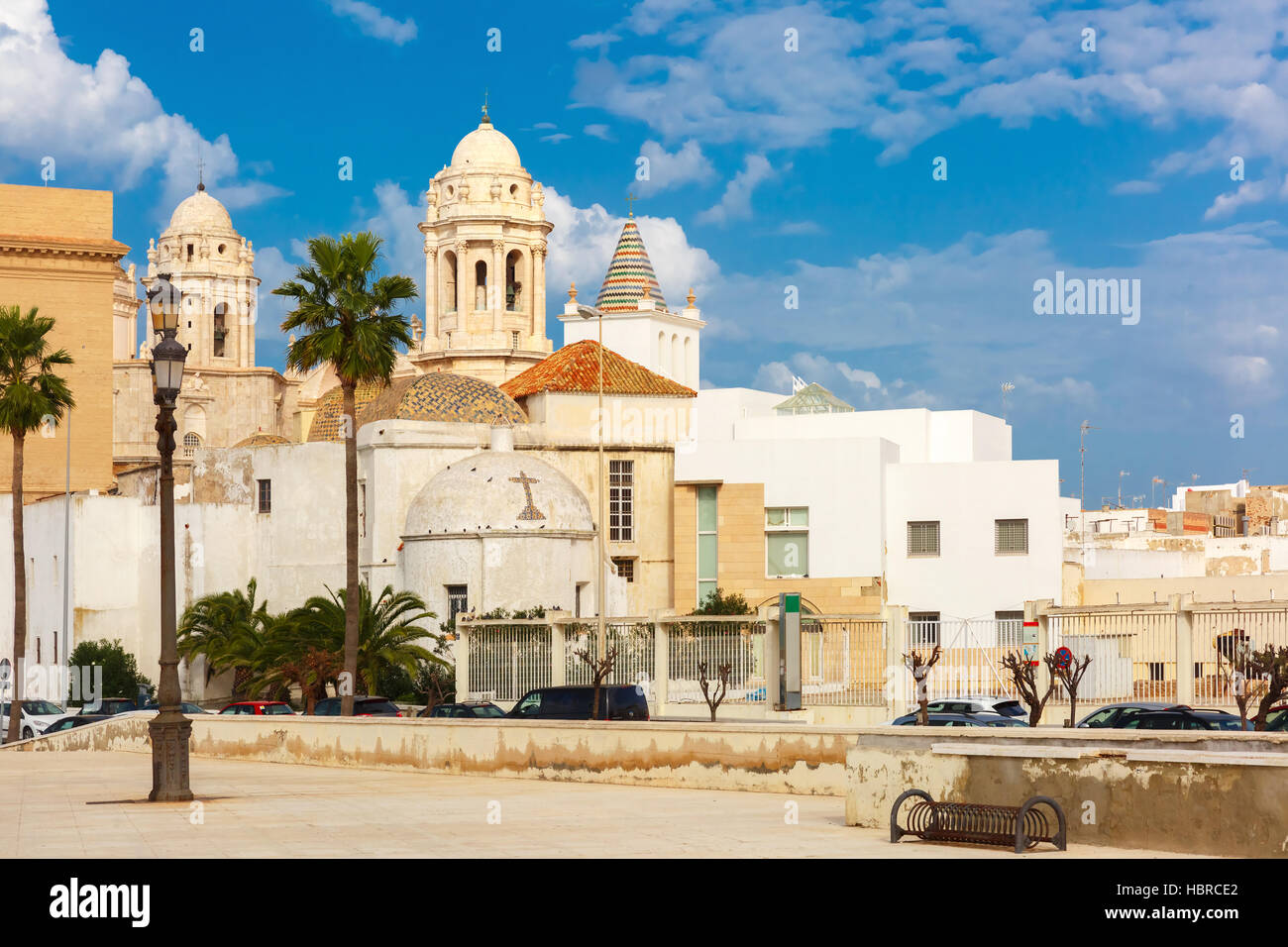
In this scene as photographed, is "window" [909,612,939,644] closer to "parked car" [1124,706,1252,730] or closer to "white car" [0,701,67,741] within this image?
"parked car" [1124,706,1252,730]

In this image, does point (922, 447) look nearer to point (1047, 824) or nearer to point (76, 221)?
point (76, 221)

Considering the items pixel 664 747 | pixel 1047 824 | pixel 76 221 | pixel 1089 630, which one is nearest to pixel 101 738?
pixel 664 747

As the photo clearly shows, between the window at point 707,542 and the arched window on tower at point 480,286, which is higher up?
the arched window on tower at point 480,286

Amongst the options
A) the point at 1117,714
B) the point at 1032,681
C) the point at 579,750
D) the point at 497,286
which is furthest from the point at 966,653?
the point at 497,286

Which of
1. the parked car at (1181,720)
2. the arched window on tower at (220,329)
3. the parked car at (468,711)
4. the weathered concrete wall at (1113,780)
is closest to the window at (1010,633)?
the parked car at (1181,720)

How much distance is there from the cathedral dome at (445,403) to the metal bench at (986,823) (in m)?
36.7

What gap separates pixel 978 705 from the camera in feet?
99.7

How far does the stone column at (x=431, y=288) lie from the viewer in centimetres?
7262

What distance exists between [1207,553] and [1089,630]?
38173mm

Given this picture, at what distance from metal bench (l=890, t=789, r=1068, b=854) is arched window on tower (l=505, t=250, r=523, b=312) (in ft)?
198

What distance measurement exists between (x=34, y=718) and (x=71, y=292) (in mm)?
29365

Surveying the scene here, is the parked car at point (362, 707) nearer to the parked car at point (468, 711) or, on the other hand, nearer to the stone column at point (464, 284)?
the parked car at point (468, 711)

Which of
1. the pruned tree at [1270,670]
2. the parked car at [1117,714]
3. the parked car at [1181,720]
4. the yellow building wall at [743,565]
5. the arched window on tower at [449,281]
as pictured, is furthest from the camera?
the arched window on tower at [449,281]

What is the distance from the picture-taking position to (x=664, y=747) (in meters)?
19.1
